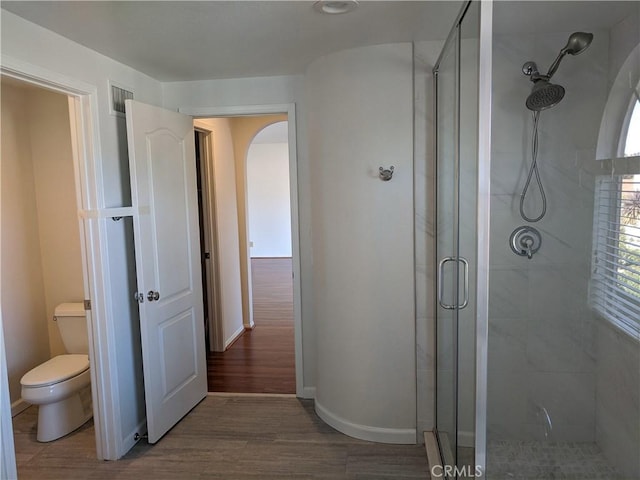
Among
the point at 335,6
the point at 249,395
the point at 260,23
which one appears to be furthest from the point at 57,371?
the point at 335,6

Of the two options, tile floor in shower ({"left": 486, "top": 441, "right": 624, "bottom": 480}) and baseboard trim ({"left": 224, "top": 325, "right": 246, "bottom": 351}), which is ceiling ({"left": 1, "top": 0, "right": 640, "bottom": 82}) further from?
baseboard trim ({"left": 224, "top": 325, "right": 246, "bottom": 351})

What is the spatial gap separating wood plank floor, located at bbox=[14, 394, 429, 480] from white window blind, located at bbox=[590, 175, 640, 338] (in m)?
1.37

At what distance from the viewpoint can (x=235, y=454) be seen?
9.02ft

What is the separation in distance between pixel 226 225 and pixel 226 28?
2623 millimetres

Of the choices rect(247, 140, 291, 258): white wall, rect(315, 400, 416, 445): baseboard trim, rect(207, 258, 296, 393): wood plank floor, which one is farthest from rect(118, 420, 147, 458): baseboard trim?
rect(247, 140, 291, 258): white wall

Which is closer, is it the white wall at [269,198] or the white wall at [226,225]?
the white wall at [226,225]

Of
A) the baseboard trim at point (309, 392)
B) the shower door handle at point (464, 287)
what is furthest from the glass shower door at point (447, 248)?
the baseboard trim at point (309, 392)

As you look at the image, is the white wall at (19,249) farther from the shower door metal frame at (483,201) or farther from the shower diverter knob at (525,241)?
the shower diverter knob at (525,241)

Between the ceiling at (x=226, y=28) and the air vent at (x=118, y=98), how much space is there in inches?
7.4

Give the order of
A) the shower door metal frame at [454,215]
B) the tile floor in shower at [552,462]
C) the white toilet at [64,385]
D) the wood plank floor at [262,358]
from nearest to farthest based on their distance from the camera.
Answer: the shower door metal frame at [454,215]
the tile floor in shower at [552,462]
the white toilet at [64,385]
the wood plank floor at [262,358]

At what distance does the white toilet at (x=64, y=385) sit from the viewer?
9.22 ft

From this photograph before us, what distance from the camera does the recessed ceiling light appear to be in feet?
6.45

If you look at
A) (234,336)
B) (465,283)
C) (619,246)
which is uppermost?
(619,246)

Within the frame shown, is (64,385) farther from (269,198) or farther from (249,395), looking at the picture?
(269,198)
